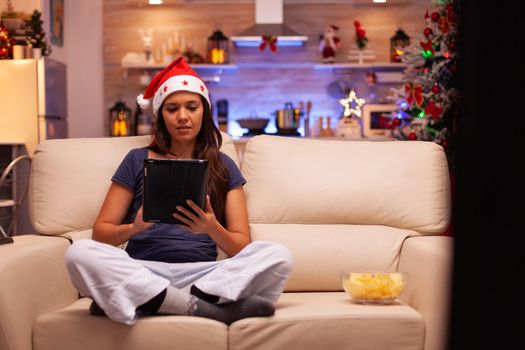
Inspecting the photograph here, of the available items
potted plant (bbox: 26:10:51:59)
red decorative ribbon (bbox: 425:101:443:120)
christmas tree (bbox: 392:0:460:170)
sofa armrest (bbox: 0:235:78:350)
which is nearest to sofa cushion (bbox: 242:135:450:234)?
sofa armrest (bbox: 0:235:78:350)

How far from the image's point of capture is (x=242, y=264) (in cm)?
220

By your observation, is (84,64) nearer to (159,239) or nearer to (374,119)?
(374,119)

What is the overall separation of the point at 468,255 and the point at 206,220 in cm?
201

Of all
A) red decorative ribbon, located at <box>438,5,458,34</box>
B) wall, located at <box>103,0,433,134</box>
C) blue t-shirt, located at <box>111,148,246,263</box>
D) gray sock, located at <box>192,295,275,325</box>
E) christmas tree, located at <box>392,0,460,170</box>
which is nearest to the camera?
gray sock, located at <box>192,295,275,325</box>

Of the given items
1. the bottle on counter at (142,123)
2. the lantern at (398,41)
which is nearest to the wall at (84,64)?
the bottle on counter at (142,123)

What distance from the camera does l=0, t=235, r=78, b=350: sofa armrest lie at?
2.01 metres

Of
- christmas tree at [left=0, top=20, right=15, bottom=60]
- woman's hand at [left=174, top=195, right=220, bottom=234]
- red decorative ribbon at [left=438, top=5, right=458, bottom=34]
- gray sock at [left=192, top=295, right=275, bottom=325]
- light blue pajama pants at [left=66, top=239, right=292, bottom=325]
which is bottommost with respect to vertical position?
gray sock at [left=192, top=295, right=275, bottom=325]

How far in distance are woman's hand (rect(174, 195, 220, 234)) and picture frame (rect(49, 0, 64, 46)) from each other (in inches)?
192

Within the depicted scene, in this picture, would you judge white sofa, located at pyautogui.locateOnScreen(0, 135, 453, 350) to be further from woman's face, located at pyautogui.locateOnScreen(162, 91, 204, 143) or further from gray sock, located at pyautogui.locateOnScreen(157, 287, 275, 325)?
woman's face, located at pyautogui.locateOnScreen(162, 91, 204, 143)

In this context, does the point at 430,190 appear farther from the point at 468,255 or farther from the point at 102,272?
the point at 468,255

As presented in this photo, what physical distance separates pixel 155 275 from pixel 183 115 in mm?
664

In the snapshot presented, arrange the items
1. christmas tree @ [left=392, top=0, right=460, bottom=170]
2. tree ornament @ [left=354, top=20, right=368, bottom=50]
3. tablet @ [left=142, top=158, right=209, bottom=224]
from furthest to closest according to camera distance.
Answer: tree ornament @ [left=354, top=20, right=368, bottom=50], christmas tree @ [left=392, top=0, right=460, bottom=170], tablet @ [left=142, top=158, right=209, bottom=224]

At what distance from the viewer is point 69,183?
2654 mm

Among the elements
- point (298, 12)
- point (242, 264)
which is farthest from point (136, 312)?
point (298, 12)
